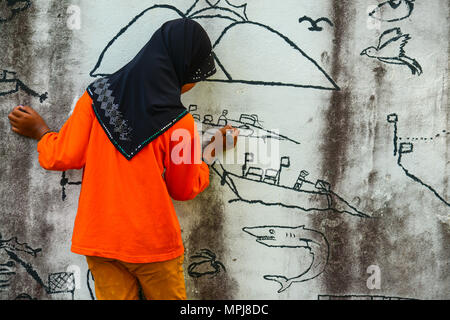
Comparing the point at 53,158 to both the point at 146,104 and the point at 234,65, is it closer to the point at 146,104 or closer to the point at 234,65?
the point at 146,104

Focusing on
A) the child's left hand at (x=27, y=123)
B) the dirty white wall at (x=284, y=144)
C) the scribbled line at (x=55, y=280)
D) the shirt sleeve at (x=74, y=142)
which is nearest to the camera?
the shirt sleeve at (x=74, y=142)

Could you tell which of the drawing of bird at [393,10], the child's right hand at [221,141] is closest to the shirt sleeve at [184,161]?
the child's right hand at [221,141]

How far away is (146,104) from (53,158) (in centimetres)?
61

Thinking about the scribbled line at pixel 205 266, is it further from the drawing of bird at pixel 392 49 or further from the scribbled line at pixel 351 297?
the drawing of bird at pixel 392 49

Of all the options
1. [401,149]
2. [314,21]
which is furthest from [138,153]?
[401,149]

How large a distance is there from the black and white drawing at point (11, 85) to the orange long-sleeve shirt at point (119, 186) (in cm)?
62

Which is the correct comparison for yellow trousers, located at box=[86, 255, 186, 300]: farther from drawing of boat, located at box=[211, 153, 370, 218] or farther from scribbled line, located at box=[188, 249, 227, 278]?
drawing of boat, located at box=[211, 153, 370, 218]

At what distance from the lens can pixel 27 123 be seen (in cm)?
247

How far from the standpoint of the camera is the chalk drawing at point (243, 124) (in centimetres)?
265

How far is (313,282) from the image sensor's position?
2785 millimetres

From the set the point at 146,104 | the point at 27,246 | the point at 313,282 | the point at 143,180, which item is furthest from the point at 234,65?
the point at 27,246

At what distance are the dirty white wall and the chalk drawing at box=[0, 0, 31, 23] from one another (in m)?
0.01

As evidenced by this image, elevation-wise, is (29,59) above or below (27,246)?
above

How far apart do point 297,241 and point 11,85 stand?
2.16 m
